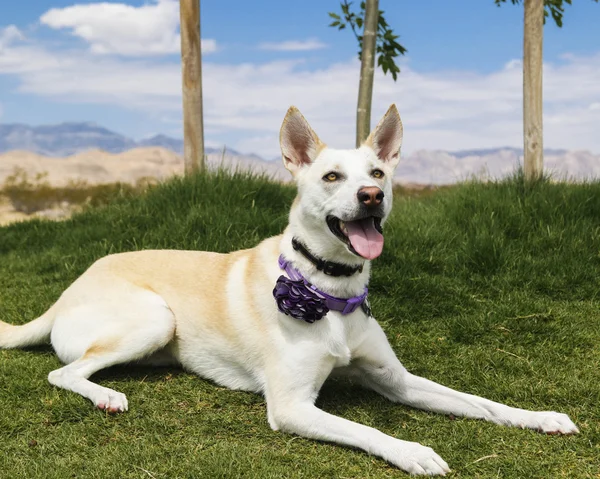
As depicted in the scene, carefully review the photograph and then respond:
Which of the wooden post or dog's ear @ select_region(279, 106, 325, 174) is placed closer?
dog's ear @ select_region(279, 106, 325, 174)

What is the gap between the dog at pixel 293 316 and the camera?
3.47 meters

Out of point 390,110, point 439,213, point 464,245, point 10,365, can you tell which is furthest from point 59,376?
point 439,213

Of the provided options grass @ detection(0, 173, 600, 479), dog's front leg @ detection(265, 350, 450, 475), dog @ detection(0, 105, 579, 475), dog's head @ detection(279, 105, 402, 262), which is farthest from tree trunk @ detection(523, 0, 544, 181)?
dog's front leg @ detection(265, 350, 450, 475)

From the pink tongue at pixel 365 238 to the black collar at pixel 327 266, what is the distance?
0.30 metres

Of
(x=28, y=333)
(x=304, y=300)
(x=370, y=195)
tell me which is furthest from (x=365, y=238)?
(x=28, y=333)

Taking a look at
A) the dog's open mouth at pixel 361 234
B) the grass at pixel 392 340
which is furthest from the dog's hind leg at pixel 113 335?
the dog's open mouth at pixel 361 234

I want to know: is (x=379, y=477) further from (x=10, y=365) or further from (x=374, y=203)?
(x=10, y=365)

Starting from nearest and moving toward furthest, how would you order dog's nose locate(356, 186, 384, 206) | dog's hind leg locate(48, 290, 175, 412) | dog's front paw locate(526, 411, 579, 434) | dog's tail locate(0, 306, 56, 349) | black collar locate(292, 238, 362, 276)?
dog's nose locate(356, 186, 384, 206) < dog's front paw locate(526, 411, 579, 434) < black collar locate(292, 238, 362, 276) < dog's hind leg locate(48, 290, 175, 412) < dog's tail locate(0, 306, 56, 349)

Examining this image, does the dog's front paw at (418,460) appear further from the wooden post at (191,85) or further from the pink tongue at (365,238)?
the wooden post at (191,85)

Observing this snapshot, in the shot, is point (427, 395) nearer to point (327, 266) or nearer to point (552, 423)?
point (552, 423)

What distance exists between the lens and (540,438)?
3.51 m

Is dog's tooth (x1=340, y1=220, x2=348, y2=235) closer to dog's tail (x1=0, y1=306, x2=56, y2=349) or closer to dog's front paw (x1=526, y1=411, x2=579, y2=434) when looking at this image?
dog's front paw (x1=526, y1=411, x2=579, y2=434)

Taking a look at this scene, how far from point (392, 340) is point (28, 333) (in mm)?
2819

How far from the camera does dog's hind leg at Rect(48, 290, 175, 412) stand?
13.6 feet
